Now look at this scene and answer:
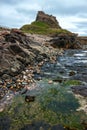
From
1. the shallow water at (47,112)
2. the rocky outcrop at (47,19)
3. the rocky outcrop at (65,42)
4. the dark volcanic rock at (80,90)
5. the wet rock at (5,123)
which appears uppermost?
the rocky outcrop at (47,19)

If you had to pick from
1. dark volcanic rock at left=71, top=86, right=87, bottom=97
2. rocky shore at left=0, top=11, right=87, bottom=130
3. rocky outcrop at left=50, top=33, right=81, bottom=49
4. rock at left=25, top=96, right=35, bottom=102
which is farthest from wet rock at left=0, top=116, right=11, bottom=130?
rocky outcrop at left=50, top=33, right=81, bottom=49

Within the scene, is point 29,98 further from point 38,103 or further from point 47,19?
point 47,19

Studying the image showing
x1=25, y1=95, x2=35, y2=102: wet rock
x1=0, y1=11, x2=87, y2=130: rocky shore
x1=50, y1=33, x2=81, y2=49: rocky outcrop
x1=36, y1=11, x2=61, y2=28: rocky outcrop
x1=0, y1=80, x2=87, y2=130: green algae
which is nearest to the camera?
x1=0, y1=11, x2=87, y2=130: rocky shore

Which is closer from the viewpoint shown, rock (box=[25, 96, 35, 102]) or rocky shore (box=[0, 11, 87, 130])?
rocky shore (box=[0, 11, 87, 130])

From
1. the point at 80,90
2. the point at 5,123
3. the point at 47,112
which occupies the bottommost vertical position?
the point at 5,123

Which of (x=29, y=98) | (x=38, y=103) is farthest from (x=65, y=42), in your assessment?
(x=38, y=103)

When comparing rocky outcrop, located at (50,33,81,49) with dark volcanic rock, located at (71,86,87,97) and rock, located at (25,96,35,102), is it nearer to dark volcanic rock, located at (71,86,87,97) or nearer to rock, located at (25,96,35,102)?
dark volcanic rock, located at (71,86,87,97)

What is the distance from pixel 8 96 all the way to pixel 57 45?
56502 millimetres

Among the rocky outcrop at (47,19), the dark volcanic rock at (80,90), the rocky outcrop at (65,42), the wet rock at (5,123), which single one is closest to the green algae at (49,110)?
the wet rock at (5,123)

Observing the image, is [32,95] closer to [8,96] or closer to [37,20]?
[8,96]

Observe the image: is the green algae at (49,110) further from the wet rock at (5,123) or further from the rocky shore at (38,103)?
the wet rock at (5,123)

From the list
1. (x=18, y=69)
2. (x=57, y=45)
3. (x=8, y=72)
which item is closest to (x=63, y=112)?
(x=8, y=72)

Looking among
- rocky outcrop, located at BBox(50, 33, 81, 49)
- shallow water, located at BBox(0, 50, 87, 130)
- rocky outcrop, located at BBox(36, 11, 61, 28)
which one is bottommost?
rocky outcrop, located at BBox(50, 33, 81, 49)

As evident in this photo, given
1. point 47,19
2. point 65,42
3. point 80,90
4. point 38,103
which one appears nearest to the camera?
point 38,103
